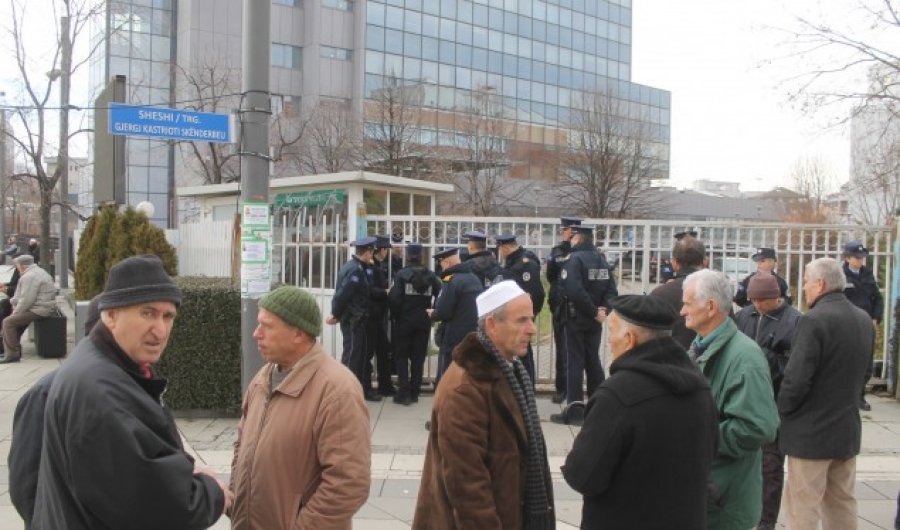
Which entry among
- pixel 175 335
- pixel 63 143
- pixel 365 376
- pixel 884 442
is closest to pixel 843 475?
pixel 884 442

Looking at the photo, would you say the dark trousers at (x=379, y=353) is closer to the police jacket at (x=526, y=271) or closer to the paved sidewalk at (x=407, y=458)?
the paved sidewalk at (x=407, y=458)

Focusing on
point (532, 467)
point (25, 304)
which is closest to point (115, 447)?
point (532, 467)

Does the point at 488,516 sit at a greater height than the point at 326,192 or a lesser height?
lesser

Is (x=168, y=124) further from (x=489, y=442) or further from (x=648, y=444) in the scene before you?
(x=648, y=444)

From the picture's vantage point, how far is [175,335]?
7.36 meters

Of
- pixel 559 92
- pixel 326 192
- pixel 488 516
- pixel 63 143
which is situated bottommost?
pixel 488 516

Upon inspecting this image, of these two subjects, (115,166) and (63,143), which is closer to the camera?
(115,166)

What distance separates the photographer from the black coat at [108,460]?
6.51 ft

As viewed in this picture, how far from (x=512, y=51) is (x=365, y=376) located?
54.8 m

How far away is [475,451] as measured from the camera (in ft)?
9.04

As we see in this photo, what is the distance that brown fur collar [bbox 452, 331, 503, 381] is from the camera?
2.88m

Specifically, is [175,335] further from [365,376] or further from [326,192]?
[326,192]

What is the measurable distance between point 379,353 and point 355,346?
0.52m

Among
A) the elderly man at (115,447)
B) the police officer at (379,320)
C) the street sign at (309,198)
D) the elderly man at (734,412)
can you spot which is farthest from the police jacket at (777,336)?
the street sign at (309,198)
